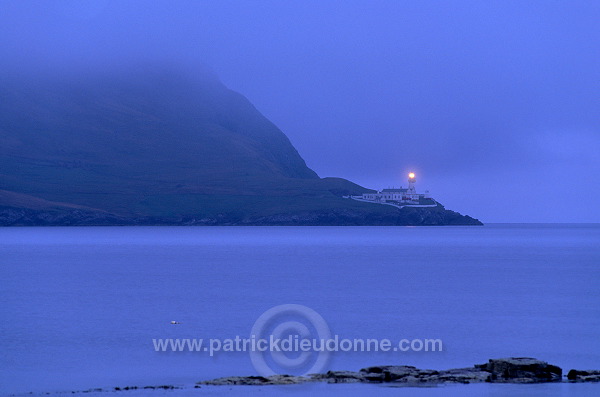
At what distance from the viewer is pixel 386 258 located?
94.9 metres

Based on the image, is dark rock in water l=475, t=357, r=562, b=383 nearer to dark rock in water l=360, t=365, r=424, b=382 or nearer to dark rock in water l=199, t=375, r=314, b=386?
dark rock in water l=360, t=365, r=424, b=382

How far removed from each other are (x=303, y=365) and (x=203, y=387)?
4818mm

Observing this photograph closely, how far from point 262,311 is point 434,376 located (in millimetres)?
19147

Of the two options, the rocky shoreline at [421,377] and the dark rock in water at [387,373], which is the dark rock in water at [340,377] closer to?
the rocky shoreline at [421,377]

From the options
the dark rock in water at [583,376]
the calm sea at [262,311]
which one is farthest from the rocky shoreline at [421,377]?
the calm sea at [262,311]

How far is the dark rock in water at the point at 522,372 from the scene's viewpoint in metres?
23.6

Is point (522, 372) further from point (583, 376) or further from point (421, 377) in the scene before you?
point (421, 377)

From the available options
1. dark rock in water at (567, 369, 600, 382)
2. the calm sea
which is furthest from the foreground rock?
the calm sea

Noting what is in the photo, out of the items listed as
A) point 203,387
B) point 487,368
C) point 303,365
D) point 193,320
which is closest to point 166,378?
point 203,387

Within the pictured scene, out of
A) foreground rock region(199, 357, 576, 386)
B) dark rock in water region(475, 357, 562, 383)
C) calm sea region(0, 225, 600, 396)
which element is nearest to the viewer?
foreground rock region(199, 357, 576, 386)

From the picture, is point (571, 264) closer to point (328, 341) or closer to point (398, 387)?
point (328, 341)

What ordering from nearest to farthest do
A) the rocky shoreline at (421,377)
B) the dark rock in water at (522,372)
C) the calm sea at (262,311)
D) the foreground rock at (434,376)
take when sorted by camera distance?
the rocky shoreline at (421,377)
the foreground rock at (434,376)
the dark rock in water at (522,372)
the calm sea at (262,311)

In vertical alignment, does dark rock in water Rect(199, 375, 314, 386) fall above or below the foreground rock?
below

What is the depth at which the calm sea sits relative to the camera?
2631 cm
